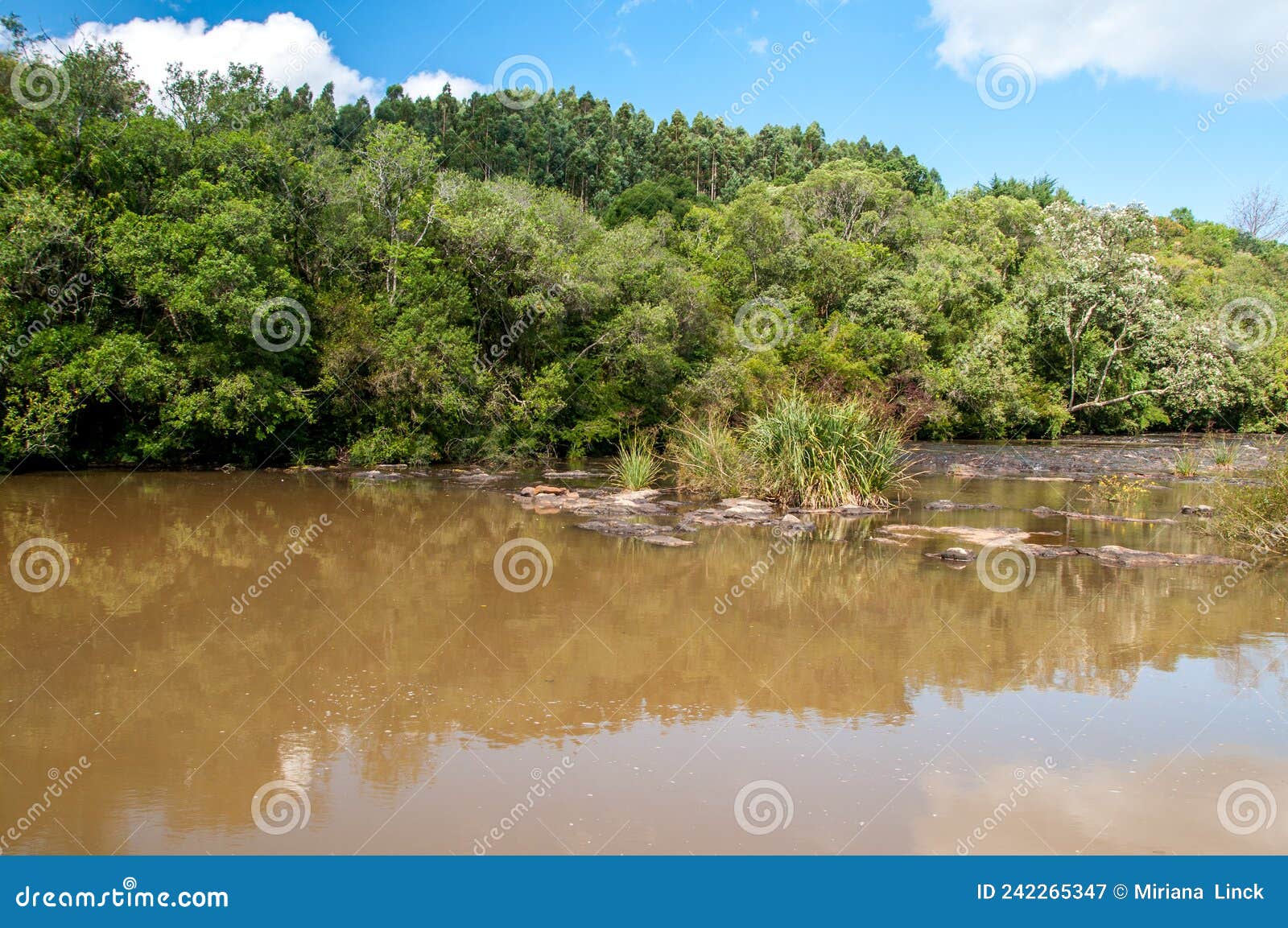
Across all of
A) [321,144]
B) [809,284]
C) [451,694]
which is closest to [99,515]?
[451,694]

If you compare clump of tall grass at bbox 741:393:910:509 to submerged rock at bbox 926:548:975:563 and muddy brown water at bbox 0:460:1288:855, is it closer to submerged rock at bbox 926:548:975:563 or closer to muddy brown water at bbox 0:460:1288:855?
muddy brown water at bbox 0:460:1288:855

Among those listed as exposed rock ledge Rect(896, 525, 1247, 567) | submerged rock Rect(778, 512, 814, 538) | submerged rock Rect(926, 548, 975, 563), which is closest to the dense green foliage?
submerged rock Rect(778, 512, 814, 538)

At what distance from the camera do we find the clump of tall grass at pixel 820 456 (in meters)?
16.1

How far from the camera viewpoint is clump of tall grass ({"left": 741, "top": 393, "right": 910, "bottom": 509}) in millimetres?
16109

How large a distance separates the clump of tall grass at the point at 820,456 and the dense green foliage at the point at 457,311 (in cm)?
249

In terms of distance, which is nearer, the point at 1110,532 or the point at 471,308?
the point at 1110,532

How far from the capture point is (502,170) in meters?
54.2

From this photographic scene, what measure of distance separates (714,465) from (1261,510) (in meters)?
8.64

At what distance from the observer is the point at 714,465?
56.7 ft

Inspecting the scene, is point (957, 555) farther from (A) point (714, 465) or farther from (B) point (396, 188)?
(B) point (396, 188)

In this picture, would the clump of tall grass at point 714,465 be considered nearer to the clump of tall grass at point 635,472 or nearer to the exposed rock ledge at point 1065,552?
the clump of tall grass at point 635,472

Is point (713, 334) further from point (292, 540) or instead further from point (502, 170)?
point (502, 170)

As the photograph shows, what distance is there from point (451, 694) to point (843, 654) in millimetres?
3496

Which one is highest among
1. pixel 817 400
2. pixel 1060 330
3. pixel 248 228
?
pixel 1060 330
